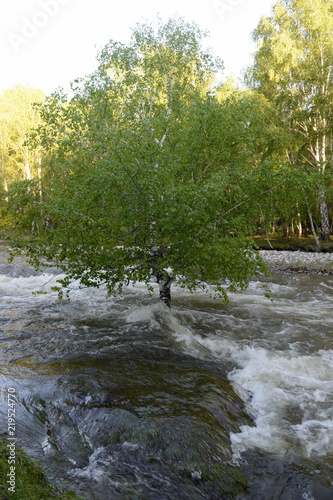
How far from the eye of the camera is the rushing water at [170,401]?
13.6 feet

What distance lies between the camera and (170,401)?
557 cm

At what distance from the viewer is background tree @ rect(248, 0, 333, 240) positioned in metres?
26.0

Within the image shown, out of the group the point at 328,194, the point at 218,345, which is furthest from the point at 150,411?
the point at 328,194

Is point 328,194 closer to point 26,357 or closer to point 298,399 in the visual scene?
point 298,399

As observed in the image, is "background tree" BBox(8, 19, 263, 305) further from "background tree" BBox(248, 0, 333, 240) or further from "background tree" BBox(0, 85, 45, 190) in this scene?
"background tree" BBox(0, 85, 45, 190)

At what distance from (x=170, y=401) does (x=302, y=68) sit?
29.7 meters

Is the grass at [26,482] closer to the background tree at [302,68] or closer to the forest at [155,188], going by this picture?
the forest at [155,188]

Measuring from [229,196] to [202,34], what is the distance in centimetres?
1220

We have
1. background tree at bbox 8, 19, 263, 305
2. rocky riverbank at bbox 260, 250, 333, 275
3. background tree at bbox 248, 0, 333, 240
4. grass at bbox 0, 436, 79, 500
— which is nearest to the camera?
grass at bbox 0, 436, 79, 500

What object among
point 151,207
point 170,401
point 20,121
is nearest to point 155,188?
point 151,207

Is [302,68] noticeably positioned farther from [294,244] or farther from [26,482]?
[26,482]

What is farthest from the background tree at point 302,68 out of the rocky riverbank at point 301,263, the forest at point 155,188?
the forest at point 155,188

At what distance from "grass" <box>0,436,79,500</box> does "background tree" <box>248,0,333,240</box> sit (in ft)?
84.0

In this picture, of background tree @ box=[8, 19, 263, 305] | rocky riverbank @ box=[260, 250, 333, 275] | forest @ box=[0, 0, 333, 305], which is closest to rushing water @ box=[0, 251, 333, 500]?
forest @ box=[0, 0, 333, 305]
